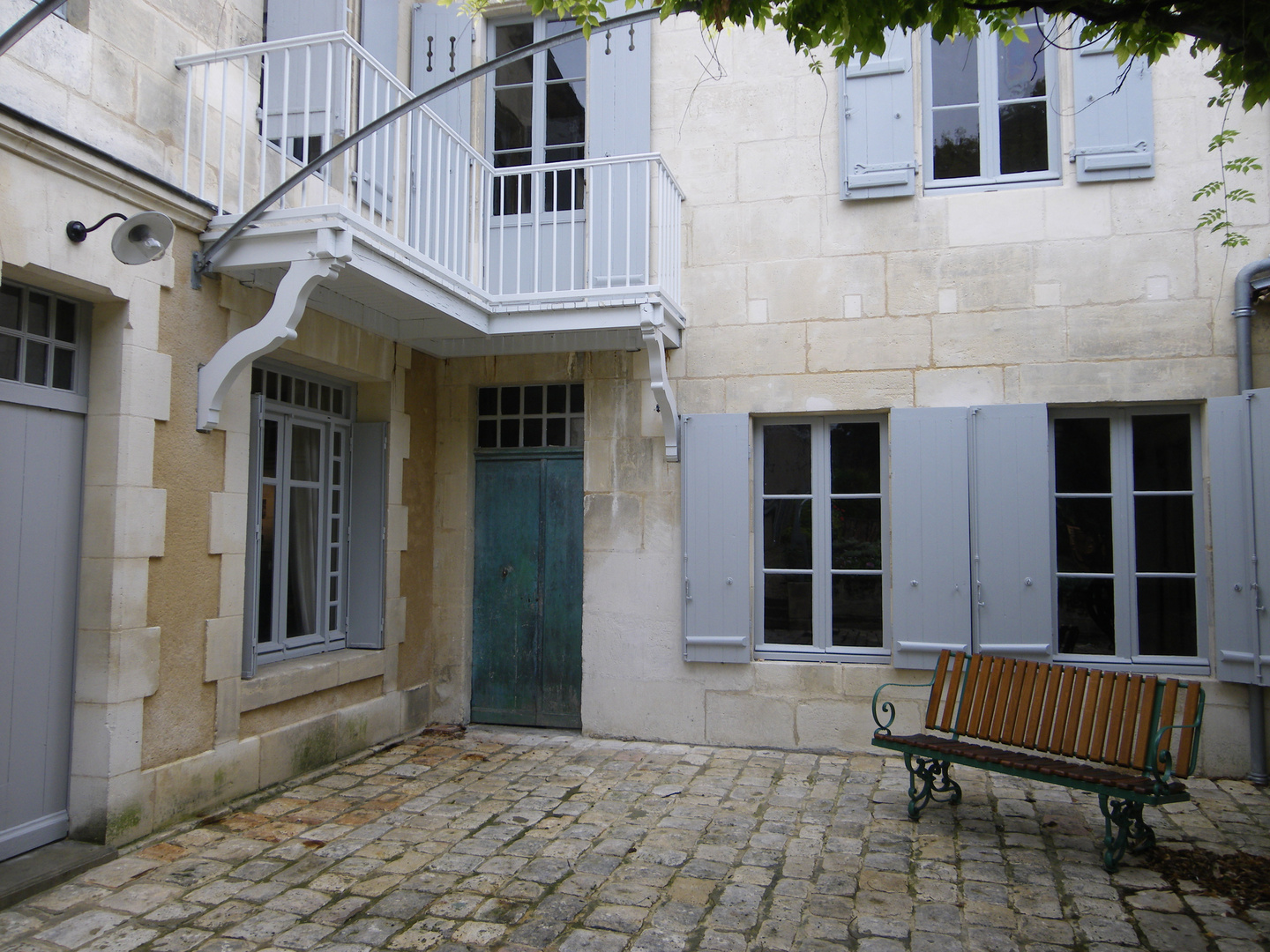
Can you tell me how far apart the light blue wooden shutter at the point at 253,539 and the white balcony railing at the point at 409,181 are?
3.64 feet

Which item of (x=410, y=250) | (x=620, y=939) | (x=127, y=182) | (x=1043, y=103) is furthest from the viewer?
(x=1043, y=103)

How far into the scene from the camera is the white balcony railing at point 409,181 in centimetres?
458

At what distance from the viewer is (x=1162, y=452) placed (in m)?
5.54

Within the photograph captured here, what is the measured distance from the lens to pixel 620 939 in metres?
3.20

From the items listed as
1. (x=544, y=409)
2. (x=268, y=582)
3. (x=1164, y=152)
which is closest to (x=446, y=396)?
(x=544, y=409)

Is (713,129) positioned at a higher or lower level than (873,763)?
higher

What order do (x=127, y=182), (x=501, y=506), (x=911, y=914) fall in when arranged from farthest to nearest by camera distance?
(x=501, y=506) < (x=127, y=182) < (x=911, y=914)

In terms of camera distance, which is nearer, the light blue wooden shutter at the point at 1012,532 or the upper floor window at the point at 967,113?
the light blue wooden shutter at the point at 1012,532

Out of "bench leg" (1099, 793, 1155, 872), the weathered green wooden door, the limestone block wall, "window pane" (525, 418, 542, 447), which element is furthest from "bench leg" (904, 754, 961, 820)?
"window pane" (525, 418, 542, 447)

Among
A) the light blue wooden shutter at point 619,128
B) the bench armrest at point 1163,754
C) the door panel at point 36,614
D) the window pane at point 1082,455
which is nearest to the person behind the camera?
the door panel at point 36,614

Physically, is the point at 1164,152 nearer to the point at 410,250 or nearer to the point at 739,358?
the point at 739,358

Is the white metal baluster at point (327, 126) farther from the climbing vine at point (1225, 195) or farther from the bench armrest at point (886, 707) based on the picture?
the climbing vine at point (1225, 195)

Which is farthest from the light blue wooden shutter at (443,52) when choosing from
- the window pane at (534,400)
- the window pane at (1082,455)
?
the window pane at (1082,455)

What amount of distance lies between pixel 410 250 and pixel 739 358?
2.26 m
